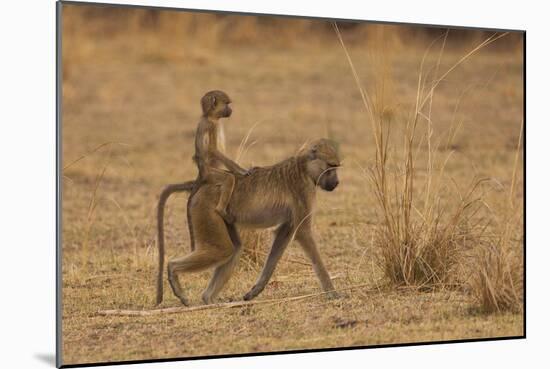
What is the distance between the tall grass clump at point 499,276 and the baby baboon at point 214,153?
1.79 m

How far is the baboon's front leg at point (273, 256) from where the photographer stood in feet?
26.0

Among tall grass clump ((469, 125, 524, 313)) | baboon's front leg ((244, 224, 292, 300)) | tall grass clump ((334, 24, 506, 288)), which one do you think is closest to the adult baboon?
baboon's front leg ((244, 224, 292, 300))

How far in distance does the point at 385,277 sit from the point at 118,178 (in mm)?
4563

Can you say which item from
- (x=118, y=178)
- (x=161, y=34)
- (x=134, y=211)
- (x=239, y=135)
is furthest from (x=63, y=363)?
(x=161, y=34)

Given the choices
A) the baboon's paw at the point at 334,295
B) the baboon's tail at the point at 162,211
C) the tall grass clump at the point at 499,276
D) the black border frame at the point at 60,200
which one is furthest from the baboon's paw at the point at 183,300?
the tall grass clump at the point at 499,276

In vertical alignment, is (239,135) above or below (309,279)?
above

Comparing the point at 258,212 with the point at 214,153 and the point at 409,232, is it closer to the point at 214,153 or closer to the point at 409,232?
the point at 214,153

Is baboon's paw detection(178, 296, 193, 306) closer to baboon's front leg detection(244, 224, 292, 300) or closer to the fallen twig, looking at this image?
the fallen twig

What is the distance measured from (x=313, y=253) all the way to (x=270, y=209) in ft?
1.44

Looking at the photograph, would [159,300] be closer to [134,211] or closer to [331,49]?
[134,211]

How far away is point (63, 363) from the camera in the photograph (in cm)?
705

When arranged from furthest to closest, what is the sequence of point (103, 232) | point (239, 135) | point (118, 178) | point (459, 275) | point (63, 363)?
point (239, 135), point (118, 178), point (103, 232), point (459, 275), point (63, 363)

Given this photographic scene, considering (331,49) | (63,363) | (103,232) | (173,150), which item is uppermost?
(331,49)

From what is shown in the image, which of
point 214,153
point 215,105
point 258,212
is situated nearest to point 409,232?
point 258,212
